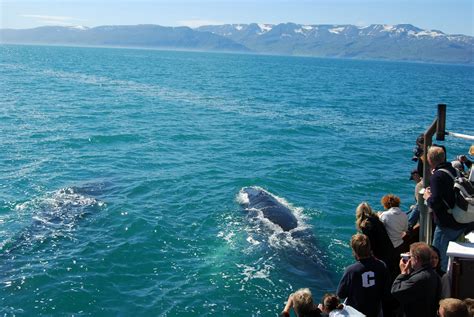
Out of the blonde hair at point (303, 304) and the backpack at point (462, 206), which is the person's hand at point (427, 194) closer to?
the backpack at point (462, 206)

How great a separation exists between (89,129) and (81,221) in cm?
2380

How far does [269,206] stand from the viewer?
2411cm

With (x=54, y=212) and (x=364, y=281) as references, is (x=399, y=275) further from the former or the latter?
(x=54, y=212)

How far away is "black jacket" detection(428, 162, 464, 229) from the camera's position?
33.2 feet

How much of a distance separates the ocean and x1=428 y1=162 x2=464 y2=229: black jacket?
676cm

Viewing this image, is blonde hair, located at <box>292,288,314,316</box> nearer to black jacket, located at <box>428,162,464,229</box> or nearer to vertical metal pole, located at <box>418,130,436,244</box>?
black jacket, located at <box>428,162,464,229</box>

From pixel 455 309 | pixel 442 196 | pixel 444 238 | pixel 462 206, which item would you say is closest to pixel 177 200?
pixel 444 238

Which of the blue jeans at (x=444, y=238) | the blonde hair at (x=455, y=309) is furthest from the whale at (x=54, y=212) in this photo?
the blonde hair at (x=455, y=309)

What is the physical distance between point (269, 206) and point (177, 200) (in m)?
5.08

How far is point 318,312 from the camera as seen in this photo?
8.55 metres

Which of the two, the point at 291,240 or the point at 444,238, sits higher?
the point at 444,238

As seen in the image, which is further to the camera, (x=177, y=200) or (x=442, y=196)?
(x=177, y=200)

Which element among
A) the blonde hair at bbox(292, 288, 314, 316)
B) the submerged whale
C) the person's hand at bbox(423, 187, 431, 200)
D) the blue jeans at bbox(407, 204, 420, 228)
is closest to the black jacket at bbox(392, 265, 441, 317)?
the blonde hair at bbox(292, 288, 314, 316)

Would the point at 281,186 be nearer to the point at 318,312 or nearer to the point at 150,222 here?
the point at 150,222
